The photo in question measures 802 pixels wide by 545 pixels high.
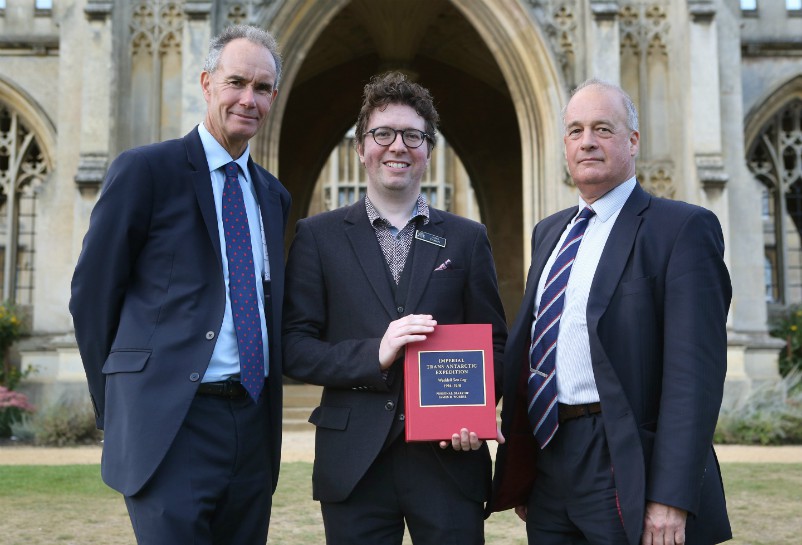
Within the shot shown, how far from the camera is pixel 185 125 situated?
1083 cm

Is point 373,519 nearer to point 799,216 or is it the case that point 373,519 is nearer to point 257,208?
point 257,208

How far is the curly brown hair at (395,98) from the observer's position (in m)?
2.70

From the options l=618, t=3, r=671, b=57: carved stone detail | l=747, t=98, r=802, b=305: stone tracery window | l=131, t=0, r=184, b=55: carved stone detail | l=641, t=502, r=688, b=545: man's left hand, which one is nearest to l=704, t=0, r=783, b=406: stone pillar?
l=618, t=3, r=671, b=57: carved stone detail

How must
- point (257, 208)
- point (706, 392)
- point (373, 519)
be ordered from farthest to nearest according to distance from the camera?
point (257, 208), point (373, 519), point (706, 392)

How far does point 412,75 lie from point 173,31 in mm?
5948

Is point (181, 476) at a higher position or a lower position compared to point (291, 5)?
lower

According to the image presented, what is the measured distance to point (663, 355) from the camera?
7.98 feet

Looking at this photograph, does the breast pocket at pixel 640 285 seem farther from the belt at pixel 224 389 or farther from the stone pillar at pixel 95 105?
the stone pillar at pixel 95 105

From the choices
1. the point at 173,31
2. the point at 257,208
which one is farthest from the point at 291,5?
the point at 257,208

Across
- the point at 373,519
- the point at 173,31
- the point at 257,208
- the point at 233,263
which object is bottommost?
the point at 373,519

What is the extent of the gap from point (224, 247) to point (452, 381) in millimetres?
820

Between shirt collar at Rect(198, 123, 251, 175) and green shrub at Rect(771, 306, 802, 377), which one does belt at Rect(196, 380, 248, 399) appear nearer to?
shirt collar at Rect(198, 123, 251, 175)

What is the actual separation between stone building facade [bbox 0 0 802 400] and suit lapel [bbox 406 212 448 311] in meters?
8.53

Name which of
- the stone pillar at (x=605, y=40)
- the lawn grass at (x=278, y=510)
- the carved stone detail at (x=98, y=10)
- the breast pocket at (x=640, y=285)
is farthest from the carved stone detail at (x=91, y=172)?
the breast pocket at (x=640, y=285)
